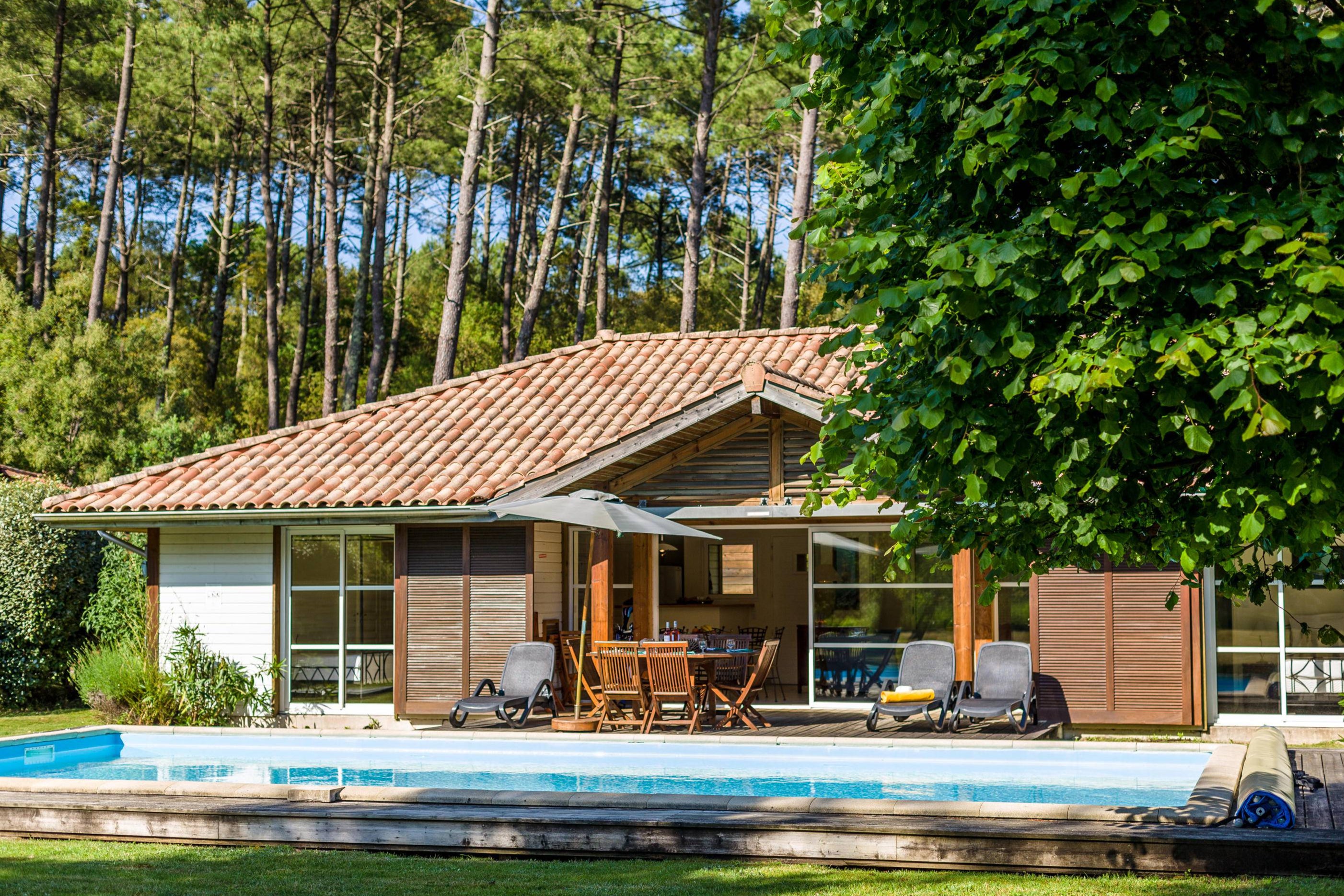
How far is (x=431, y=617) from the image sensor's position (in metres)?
15.6

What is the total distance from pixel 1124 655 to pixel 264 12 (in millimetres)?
22438

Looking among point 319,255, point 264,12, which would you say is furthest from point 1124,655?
point 319,255

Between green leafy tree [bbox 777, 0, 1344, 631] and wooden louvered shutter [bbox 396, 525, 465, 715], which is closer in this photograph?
green leafy tree [bbox 777, 0, 1344, 631]

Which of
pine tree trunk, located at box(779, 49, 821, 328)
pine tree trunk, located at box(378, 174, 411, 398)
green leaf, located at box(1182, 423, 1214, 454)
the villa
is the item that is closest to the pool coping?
the villa

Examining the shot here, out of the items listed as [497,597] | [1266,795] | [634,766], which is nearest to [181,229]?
[497,597]

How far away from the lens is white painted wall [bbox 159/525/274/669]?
16.4 metres

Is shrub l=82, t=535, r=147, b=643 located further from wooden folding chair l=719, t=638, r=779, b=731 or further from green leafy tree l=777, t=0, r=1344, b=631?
green leafy tree l=777, t=0, r=1344, b=631

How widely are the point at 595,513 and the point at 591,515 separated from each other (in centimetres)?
6

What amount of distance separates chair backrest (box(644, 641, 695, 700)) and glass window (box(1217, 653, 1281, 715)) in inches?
229

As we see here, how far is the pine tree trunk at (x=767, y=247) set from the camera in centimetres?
3872

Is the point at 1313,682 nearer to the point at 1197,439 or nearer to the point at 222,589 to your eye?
the point at 1197,439

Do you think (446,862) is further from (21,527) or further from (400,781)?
(21,527)

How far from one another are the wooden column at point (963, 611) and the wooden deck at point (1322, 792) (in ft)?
11.3

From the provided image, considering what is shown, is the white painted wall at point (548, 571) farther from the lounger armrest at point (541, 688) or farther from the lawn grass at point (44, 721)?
the lawn grass at point (44, 721)
